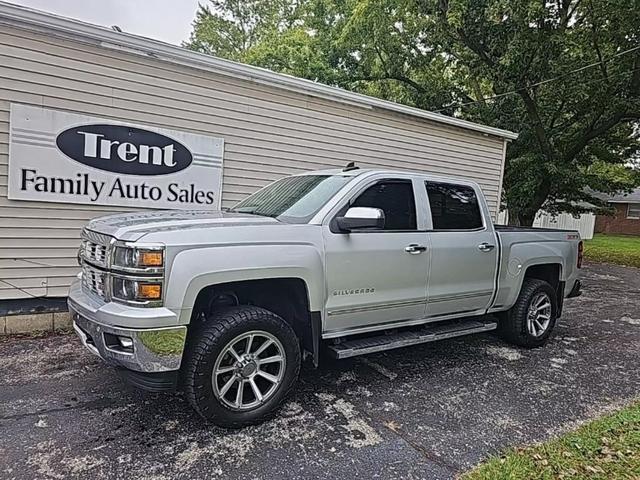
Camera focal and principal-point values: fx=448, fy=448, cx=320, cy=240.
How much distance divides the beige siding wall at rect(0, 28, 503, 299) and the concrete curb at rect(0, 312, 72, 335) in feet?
0.84

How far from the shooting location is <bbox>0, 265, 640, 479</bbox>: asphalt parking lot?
270cm

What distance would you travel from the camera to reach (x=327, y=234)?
345 cm

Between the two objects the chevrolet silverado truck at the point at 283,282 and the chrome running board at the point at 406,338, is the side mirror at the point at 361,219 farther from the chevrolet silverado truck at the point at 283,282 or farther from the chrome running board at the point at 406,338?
the chrome running board at the point at 406,338

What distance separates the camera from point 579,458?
285cm

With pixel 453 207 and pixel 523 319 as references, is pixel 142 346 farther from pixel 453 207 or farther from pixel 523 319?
pixel 523 319

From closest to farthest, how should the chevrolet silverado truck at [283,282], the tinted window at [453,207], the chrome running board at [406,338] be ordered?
the chevrolet silverado truck at [283,282], the chrome running board at [406,338], the tinted window at [453,207]

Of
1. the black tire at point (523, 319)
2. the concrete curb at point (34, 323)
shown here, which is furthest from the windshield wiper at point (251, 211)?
the black tire at point (523, 319)

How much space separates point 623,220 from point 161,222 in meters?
38.1

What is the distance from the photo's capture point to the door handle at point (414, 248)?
389 cm

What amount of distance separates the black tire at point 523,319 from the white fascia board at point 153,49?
3805 mm

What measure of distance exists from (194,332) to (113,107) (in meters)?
3.54

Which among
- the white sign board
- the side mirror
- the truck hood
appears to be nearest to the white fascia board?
the white sign board

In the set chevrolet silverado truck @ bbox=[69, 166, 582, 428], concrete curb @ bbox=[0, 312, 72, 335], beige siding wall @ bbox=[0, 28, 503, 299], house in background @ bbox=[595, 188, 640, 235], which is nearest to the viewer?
chevrolet silverado truck @ bbox=[69, 166, 582, 428]

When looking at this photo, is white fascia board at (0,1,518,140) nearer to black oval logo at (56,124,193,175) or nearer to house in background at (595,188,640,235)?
black oval logo at (56,124,193,175)
